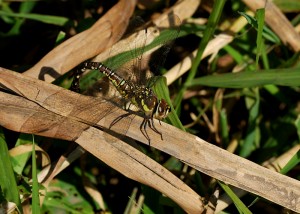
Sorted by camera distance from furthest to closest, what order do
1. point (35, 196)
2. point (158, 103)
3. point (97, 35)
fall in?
point (97, 35) < point (158, 103) < point (35, 196)

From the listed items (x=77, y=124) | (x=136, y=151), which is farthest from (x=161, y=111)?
(x=77, y=124)

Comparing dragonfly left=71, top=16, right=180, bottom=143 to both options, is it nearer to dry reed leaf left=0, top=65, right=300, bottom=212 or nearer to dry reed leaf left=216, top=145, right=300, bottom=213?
dry reed leaf left=0, top=65, right=300, bottom=212

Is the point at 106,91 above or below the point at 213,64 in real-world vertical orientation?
below

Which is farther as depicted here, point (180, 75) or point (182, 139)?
point (180, 75)

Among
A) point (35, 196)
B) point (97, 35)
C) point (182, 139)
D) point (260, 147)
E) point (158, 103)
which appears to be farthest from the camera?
point (260, 147)

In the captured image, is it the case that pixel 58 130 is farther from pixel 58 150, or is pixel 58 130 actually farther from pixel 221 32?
pixel 221 32

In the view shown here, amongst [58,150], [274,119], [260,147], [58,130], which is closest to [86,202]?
[58,150]
